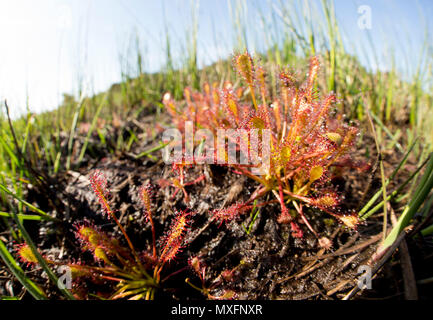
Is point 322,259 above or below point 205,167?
below

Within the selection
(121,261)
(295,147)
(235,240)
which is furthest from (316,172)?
(121,261)

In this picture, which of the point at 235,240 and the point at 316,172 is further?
the point at 235,240

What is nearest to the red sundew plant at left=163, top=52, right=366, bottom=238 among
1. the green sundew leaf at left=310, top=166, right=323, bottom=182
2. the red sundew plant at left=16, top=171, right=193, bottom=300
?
the green sundew leaf at left=310, top=166, right=323, bottom=182

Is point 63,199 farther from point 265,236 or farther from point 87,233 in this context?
point 265,236

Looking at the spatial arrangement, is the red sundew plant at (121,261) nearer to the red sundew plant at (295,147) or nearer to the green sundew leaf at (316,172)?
the red sundew plant at (295,147)

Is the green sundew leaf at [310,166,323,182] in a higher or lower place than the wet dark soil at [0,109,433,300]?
higher

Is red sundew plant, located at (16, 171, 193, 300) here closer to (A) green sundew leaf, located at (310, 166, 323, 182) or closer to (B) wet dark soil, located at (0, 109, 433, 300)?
(B) wet dark soil, located at (0, 109, 433, 300)

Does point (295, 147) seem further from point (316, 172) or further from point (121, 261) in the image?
point (121, 261)

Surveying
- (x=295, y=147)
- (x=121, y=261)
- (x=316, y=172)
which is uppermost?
(x=295, y=147)

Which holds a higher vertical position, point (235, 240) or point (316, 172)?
point (316, 172)

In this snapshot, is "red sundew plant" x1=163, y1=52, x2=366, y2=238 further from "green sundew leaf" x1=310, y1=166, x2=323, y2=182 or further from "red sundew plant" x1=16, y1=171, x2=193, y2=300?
"red sundew plant" x1=16, y1=171, x2=193, y2=300

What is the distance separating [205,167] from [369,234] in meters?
0.90
